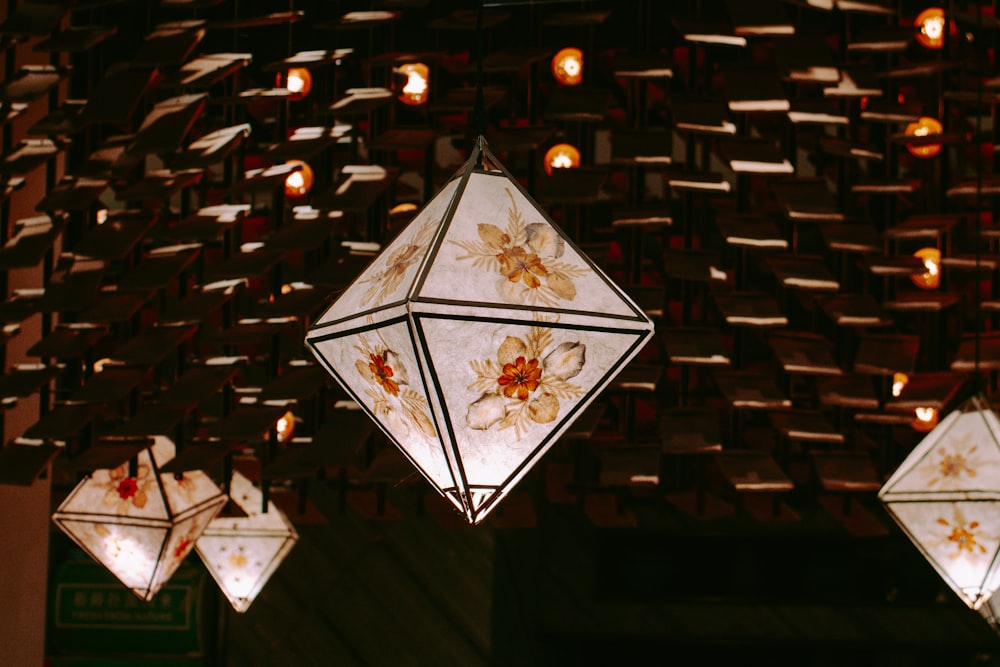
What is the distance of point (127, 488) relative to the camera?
8.33 feet

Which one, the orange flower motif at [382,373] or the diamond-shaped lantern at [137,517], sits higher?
the orange flower motif at [382,373]

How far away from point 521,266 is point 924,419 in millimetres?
1455

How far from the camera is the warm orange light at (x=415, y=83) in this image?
97.8 inches

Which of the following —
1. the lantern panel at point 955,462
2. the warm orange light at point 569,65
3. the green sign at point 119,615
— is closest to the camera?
the lantern panel at point 955,462

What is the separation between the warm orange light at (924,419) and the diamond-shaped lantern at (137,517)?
1571 mm

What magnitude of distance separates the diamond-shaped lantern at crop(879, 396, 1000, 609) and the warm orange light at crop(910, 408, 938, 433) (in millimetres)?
122

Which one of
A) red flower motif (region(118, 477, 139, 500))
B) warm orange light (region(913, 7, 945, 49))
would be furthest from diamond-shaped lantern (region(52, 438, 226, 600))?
warm orange light (region(913, 7, 945, 49))

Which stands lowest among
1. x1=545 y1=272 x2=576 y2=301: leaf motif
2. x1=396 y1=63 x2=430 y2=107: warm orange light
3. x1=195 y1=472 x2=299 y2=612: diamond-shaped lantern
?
x1=195 y1=472 x2=299 y2=612: diamond-shaped lantern

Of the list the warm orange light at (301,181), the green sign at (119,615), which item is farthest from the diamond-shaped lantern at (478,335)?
the green sign at (119,615)

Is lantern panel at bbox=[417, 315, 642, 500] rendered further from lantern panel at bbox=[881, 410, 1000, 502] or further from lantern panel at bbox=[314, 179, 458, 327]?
lantern panel at bbox=[881, 410, 1000, 502]

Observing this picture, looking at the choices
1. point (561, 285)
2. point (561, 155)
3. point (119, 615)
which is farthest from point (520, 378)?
point (119, 615)

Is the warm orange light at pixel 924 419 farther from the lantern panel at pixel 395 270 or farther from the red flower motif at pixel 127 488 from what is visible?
the red flower motif at pixel 127 488

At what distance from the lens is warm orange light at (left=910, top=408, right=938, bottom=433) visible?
247 cm

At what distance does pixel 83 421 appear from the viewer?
101 inches
